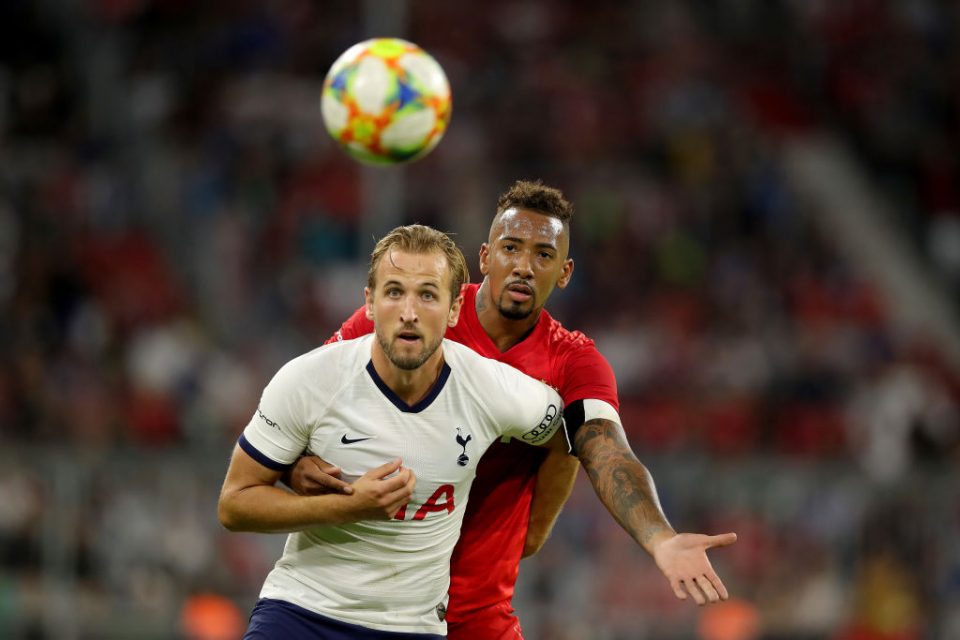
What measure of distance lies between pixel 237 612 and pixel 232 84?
8.17m

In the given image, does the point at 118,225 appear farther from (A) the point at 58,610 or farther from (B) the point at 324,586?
(B) the point at 324,586

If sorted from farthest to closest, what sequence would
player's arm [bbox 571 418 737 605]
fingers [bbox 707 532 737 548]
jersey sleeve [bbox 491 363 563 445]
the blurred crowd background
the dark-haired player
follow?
the blurred crowd background, the dark-haired player, jersey sleeve [bbox 491 363 563 445], player's arm [bbox 571 418 737 605], fingers [bbox 707 532 737 548]

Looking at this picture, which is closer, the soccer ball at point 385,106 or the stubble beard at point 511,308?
the stubble beard at point 511,308

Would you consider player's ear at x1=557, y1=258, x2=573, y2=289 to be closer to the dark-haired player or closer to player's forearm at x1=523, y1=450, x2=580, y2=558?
the dark-haired player

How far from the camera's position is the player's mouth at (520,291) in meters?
5.44

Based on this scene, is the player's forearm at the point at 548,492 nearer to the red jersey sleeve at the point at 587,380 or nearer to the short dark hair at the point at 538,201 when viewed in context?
the red jersey sleeve at the point at 587,380

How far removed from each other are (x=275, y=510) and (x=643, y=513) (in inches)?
47.3

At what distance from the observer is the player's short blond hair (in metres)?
4.85

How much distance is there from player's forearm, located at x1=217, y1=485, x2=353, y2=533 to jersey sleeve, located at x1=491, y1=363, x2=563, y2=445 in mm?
734

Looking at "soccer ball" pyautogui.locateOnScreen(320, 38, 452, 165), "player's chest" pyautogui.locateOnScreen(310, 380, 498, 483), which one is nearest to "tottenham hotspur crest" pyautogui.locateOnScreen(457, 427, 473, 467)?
"player's chest" pyautogui.locateOnScreen(310, 380, 498, 483)

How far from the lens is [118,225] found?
15.4m

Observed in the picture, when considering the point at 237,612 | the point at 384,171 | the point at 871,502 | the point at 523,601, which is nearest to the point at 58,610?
the point at 237,612

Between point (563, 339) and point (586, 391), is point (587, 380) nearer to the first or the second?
point (586, 391)

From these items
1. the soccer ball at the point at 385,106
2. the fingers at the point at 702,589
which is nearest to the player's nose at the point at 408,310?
the fingers at the point at 702,589
